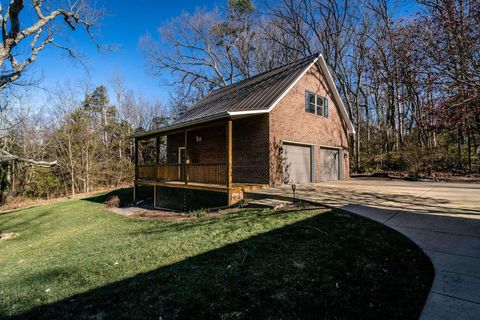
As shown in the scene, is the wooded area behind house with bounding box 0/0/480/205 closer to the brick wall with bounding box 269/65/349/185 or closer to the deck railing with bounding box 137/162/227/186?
the brick wall with bounding box 269/65/349/185

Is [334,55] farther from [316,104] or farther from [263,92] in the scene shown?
[263,92]

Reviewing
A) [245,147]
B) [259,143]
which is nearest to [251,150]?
[245,147]

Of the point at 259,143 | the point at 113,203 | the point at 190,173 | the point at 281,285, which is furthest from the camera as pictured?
the point at 113,203

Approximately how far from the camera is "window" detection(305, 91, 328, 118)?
13.6m

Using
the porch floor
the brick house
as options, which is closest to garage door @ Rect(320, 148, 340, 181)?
the brick house

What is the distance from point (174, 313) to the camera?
9.27 ft

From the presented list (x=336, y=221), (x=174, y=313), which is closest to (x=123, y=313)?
(x=174, y=313)

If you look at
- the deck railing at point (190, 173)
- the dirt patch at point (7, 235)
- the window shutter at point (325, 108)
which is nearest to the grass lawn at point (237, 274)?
the deck railing at point (190, 173)

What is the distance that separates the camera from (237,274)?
3582 mm

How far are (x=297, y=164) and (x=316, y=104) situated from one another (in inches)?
154

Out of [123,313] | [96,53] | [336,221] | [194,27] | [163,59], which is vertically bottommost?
[123,313]

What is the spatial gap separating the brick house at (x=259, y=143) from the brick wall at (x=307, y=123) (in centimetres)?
4

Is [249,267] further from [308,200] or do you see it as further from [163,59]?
[163,59]

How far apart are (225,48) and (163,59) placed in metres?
6.26
